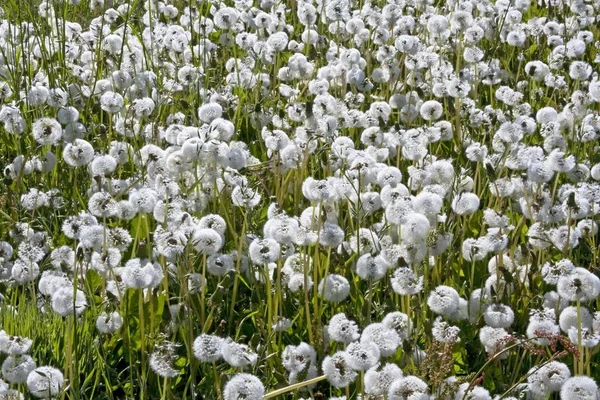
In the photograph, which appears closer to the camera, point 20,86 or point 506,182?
point 506,182

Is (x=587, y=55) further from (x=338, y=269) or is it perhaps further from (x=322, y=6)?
(x=338, y=269)

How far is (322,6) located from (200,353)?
3.12 meters

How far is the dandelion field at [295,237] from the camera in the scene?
2.22 meters

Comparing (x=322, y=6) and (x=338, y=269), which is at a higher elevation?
(x=322, y=6)

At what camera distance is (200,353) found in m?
2.08

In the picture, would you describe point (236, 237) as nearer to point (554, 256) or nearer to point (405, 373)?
point (405, 373)

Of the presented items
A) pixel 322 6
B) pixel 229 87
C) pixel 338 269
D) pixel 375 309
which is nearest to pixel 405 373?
pixel 375 309

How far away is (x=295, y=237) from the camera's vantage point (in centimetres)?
251

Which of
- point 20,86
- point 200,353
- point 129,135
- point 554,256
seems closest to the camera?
point 200,353

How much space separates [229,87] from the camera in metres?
4.14

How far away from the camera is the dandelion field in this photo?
2221 millimetres

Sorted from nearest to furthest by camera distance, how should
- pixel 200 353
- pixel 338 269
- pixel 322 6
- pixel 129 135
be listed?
pixel 200 353, pixel 338 269, pixel 129 135, pixel 322 6

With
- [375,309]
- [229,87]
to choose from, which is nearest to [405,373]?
[375,309]

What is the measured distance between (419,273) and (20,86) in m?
2.06
